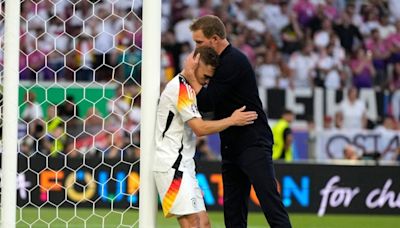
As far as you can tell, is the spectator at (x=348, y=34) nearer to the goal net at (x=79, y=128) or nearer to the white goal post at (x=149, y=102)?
the goal net at (x=79, y=128)

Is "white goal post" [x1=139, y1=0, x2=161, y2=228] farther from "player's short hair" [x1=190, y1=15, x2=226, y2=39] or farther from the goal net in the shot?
the goal net

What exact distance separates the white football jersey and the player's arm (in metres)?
0.06

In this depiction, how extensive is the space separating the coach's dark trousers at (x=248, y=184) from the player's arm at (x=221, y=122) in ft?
0.82

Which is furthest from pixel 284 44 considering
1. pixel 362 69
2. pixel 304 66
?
pixel 362 69

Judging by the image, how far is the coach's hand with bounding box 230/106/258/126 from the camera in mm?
7719

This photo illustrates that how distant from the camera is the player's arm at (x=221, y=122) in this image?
755 cm

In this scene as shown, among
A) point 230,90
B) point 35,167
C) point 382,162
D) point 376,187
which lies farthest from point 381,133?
point 230,90

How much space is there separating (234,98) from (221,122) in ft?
0.97

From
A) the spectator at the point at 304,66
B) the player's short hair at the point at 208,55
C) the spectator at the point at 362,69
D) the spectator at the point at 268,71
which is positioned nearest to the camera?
the player's short hair at the point at 208,55

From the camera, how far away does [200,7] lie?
2078 cm

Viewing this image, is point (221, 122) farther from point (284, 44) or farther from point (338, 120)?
point (284, 44)

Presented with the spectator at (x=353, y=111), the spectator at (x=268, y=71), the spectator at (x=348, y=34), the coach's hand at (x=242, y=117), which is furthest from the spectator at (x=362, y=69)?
the coach's hand at (x=242, y=117)

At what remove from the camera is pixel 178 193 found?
24.9 ft

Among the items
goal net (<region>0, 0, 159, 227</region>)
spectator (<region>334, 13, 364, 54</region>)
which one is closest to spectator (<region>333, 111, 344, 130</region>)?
spectator (<region>334, 13, 364, 54</region>)
